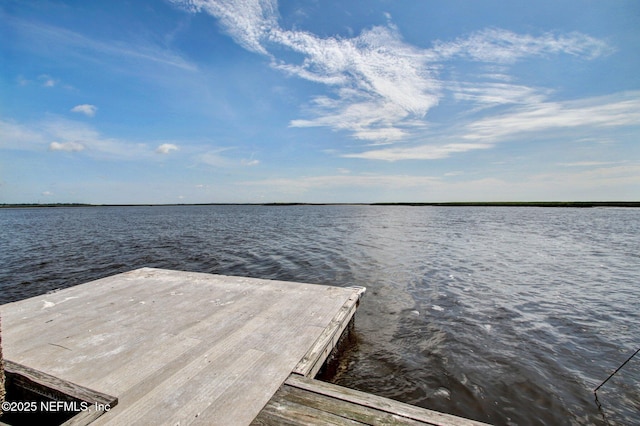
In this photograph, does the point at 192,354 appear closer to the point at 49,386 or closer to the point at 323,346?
the point at 49,386

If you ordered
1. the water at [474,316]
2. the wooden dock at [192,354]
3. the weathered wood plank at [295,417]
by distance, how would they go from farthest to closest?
the water at [474,316] < the wooden dock at [192,354] < the weathered wood plank at [295,417]

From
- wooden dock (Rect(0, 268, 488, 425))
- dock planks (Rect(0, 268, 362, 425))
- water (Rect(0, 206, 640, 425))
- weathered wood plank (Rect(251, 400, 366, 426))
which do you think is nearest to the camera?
weathered wood plank (Rect(251, 400, 366, 426))

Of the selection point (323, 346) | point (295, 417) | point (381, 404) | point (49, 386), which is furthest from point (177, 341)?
point (381, 404)

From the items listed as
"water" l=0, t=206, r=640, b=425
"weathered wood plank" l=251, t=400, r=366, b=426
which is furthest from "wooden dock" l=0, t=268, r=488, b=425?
"water" l=0, t=206, r=640, b=425

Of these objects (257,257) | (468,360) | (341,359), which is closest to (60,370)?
(341,359)

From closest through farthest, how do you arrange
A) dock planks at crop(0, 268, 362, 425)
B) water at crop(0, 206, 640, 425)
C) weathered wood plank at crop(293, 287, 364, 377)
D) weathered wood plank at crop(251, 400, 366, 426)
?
weathered wood plank at crop(251, 400, 366, 426)
dock planks at crop(0, 268, 362, 425)
weathered wood plank at crop(293, 287, 364, 377)
water at crop(0, 206, 640, 425)

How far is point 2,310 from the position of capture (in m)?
5.81

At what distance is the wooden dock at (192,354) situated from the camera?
3020 mm

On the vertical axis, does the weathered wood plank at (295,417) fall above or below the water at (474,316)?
above

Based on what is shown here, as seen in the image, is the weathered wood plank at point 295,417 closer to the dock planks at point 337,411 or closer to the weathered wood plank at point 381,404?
the dock planks at point 337,411

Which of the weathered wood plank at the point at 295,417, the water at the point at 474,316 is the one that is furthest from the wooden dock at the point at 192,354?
the water at the point at 474,316

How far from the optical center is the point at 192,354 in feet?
13.8

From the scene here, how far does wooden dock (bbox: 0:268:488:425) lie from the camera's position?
3.02m

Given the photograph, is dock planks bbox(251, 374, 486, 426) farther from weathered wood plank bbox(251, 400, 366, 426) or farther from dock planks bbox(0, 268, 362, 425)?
dock planks bbox(0, 268, 362, 425)
